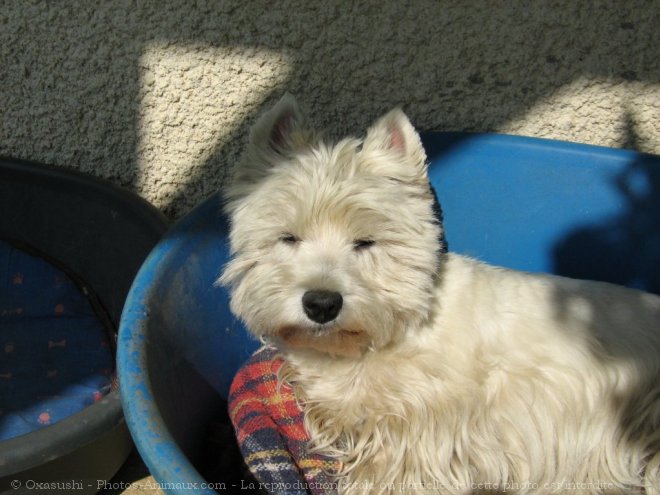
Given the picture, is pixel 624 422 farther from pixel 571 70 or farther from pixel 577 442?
pixel 571 70

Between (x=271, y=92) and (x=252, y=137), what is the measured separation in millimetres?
867

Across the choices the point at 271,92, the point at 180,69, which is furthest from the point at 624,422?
the point at 180,69

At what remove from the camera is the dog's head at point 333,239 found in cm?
207

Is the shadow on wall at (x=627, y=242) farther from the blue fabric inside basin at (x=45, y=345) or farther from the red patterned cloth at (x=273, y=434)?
the blue fabric inside basin at (x=45, y=345)

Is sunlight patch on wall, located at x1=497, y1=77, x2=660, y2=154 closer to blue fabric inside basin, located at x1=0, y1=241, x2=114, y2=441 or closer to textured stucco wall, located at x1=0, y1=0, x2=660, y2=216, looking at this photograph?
textured stucco wall, located at x1=0, y1=0, x2=660, y2=216

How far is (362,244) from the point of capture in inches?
86.9

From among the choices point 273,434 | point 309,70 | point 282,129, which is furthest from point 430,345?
point 309,70

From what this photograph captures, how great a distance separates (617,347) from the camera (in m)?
2.22

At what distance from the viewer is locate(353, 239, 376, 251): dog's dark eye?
2191 mm

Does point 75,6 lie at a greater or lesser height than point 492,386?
greater

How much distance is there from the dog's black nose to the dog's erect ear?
566 millimetres

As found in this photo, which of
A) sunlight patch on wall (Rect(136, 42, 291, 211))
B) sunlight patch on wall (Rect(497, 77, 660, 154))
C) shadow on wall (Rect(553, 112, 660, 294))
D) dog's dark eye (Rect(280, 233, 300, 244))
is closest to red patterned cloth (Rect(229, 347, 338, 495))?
dog's dark eye (Rect(280, 233, 300, 244))

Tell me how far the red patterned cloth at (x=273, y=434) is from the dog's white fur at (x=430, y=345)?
0.11m

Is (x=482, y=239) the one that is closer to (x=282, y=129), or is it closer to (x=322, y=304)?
(x=282, y=129)
